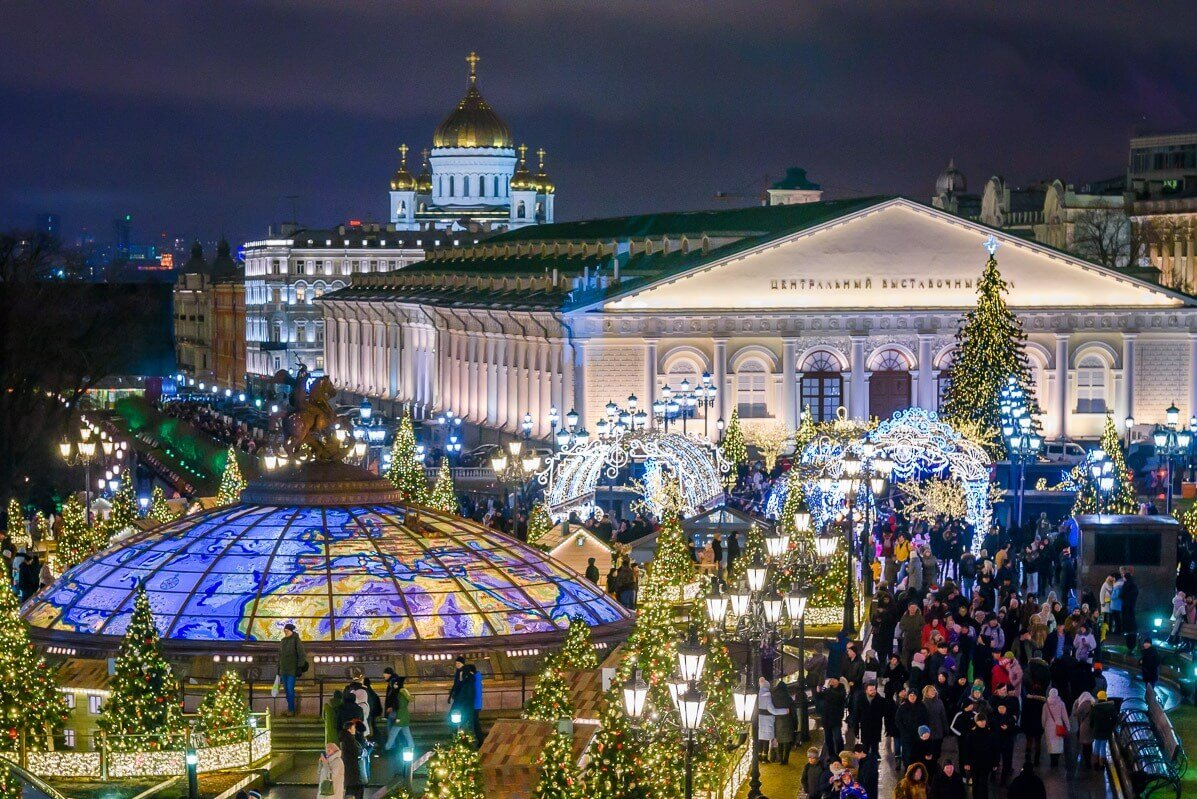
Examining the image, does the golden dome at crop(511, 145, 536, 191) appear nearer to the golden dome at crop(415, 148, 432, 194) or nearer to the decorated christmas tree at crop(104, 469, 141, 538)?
the golden dome at crop(415, 148, 432, 194)

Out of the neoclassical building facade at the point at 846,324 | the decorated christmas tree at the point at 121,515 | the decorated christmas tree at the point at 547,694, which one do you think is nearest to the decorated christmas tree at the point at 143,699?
the decorated christmas tree at the point at 547,694

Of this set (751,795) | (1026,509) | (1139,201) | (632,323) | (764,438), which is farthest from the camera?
(1139,201)

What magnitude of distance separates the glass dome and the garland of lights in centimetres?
1642

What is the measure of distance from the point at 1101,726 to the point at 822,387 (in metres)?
53.0

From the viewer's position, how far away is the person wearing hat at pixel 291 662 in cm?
2639

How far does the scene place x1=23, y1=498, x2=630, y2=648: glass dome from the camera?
94.6ft

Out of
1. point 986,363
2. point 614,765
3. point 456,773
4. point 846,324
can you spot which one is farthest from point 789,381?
point 456,773

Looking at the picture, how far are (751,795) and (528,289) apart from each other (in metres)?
64.5

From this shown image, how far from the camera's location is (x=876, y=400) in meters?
79.2

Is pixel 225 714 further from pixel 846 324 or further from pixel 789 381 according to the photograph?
pixel 846 324

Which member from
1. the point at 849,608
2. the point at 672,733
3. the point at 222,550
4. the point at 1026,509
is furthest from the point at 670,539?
the point at 1026,509

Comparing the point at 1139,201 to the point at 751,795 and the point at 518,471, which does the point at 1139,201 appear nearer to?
the point at 518,471

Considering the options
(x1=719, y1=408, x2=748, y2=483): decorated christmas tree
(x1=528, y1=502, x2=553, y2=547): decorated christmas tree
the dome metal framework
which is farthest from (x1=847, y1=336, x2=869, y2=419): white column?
the dome metal framework

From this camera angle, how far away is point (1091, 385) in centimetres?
7881
